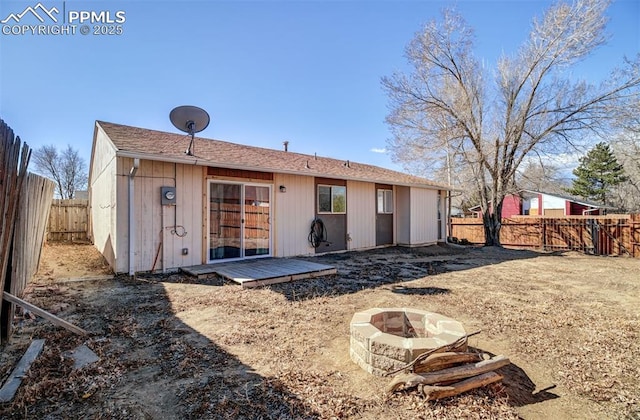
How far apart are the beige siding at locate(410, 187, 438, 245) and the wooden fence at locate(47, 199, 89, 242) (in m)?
13.6

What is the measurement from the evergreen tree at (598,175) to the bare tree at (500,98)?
17326 millimetres

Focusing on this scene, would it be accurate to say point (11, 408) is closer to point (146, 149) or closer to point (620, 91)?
point (146, 149)

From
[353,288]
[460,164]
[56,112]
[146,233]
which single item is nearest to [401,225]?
[460,164]

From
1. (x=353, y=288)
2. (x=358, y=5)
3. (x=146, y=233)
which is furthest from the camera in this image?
(x=358, y=5)

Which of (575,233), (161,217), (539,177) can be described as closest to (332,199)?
(161,217)

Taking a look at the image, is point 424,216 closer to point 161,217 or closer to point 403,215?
point 403,215

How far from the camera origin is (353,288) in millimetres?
5441

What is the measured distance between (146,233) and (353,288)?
4330 mm

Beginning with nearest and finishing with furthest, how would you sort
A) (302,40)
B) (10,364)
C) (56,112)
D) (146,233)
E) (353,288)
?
(10,364) < (353,288) < (146,233) < (302,40) < (56,112)

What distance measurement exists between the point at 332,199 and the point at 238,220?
3.22 m

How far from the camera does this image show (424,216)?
39.3ft

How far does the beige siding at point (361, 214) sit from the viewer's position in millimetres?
9914

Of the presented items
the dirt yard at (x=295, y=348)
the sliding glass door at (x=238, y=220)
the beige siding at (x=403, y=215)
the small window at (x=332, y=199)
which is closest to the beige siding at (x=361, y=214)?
the small window at (x=332, y=199)

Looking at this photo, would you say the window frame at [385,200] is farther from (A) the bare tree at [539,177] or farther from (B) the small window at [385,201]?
(A) the bare tree at [539,177]
